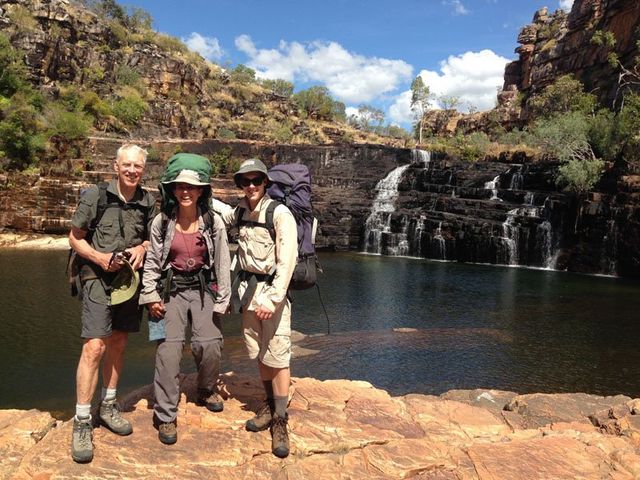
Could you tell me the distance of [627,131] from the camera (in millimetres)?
25312

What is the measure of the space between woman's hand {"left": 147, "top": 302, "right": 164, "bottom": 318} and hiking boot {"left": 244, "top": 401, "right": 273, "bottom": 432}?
1098 millimetres

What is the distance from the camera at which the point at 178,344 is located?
3568mm

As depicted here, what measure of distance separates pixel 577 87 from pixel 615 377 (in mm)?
41644

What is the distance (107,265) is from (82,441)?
1.20 m

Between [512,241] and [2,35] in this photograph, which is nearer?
[512,241]

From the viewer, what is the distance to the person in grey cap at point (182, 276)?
348cm

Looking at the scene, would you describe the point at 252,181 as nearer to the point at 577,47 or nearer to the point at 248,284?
the point at 248,284

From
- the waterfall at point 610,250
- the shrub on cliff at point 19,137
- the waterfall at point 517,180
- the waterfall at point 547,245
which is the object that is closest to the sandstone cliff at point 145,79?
the shrub on cliff at point 19,137

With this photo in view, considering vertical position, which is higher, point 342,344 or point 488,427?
point 488,427

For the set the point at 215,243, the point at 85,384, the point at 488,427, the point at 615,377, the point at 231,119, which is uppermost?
the point at 231,119

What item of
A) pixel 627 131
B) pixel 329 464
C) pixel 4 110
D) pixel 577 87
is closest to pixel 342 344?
pixel 329 464

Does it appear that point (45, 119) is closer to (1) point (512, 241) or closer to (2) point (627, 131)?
(1) point (512, 241)

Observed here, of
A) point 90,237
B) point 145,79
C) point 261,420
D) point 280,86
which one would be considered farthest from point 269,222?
point 280,86

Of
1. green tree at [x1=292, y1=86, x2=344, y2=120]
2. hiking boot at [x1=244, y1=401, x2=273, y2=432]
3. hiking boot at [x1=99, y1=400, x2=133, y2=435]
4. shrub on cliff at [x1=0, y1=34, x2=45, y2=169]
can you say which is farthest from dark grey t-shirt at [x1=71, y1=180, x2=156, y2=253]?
green tree at [x1=292, y1=86, x2=344, y2=120]
